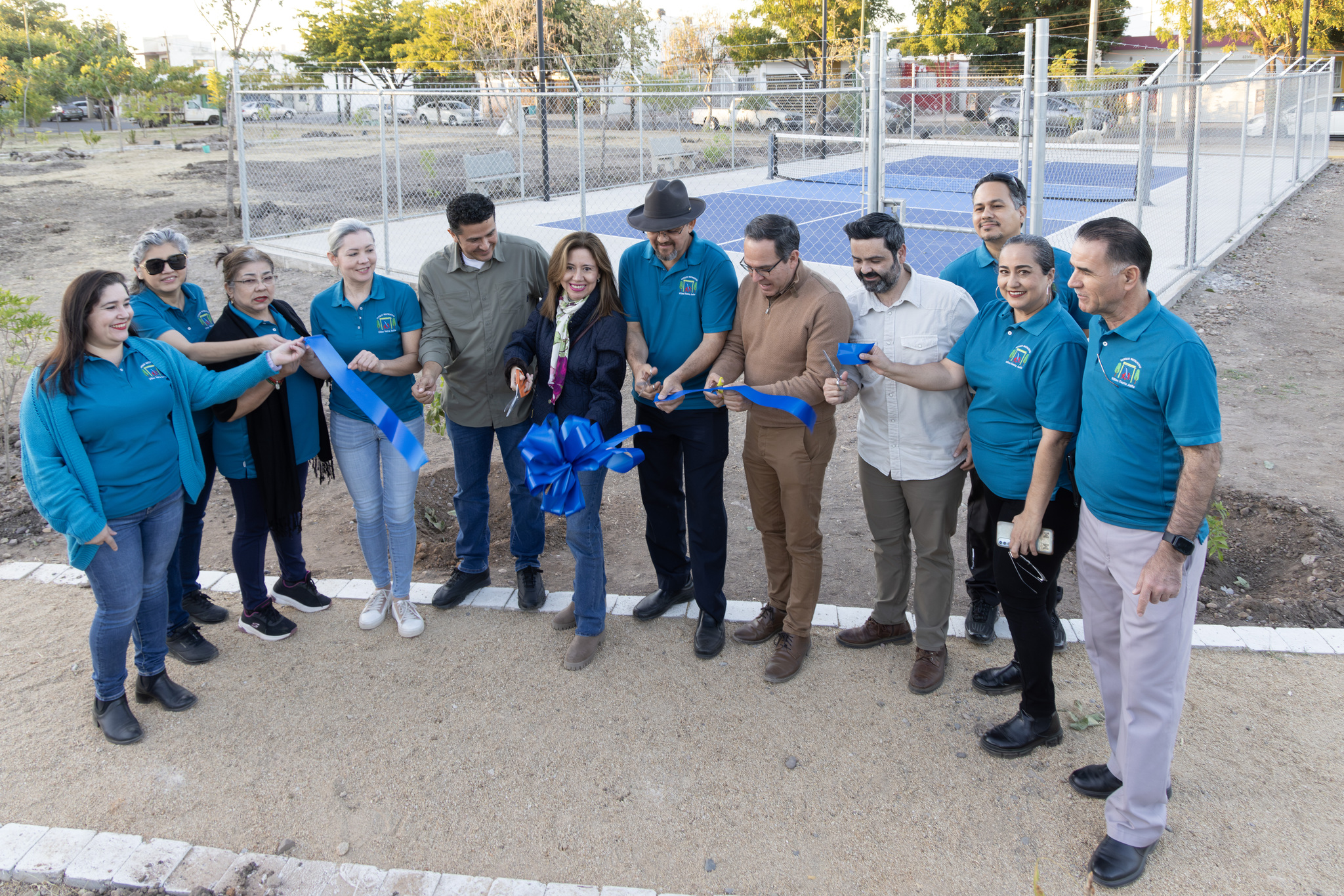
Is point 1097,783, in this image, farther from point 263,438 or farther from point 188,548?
point 188,548

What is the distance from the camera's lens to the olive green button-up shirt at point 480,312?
4.76m

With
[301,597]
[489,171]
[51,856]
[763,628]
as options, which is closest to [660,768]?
[763,628]

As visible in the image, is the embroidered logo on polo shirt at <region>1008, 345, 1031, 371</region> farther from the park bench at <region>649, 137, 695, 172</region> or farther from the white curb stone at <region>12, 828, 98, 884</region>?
the park bench at <region>649, 137, 695, 172</region>

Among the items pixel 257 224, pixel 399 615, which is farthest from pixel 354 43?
pixel 399 615

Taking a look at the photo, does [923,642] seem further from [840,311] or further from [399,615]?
[399,615]

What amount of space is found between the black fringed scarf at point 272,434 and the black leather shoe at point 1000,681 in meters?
3.22

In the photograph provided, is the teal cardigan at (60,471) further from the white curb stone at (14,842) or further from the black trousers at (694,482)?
the black trousers at (694,482)

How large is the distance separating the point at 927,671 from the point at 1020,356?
148 cm

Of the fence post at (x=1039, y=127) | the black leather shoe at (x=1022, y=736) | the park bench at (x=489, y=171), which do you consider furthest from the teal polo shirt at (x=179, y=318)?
the park bench at (x=489, y=171)

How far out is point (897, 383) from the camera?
4082 mm

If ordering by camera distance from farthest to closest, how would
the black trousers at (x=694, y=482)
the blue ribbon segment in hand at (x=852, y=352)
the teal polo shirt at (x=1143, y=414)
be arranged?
the black trousers at (x=694, y=482) → the blue ribbon segment in hand at (x=852, y=352) → the teal polo shirt at (x=1143, y=414)

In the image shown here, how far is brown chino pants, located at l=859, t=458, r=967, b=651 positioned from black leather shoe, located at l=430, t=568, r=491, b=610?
209cm

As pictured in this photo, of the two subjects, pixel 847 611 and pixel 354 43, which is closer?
pixel 847 611

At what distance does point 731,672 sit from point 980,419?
1.59 metres
